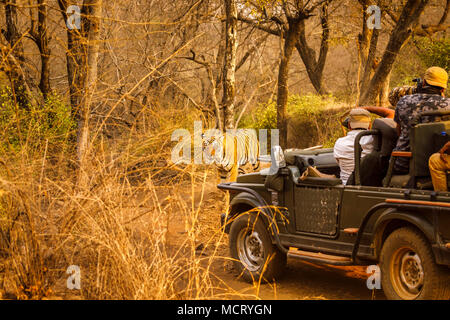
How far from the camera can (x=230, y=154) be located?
45.0 feet

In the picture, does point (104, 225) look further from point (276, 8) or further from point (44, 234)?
point (276, 8)

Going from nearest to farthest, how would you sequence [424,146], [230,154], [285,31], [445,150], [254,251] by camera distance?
1. [445,150]
2. [424,146]
3. [254,251]
4. [230,154]
5. [285,31]

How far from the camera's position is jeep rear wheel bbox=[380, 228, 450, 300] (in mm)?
5328

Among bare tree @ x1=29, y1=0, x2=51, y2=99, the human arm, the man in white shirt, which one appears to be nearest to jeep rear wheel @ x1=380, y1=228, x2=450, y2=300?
the man in white shirt

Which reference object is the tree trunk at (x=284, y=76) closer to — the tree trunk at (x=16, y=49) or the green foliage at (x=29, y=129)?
the green foliage at (x=29, y=129)

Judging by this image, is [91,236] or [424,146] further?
[91,236]

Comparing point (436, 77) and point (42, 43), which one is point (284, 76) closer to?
point (42, 43)

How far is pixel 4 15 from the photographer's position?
1700 centimetres

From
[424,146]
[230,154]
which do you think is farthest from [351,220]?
[230,154]

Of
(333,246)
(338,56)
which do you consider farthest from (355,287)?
(338,56)

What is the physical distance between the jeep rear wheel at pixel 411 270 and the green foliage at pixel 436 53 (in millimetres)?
12663

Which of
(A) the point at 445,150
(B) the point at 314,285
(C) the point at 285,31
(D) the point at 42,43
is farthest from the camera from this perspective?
(C) the point at 285,31

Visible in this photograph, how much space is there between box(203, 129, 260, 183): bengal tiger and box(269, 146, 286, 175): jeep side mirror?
5029mm

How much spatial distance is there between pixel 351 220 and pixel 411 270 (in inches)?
31.3
